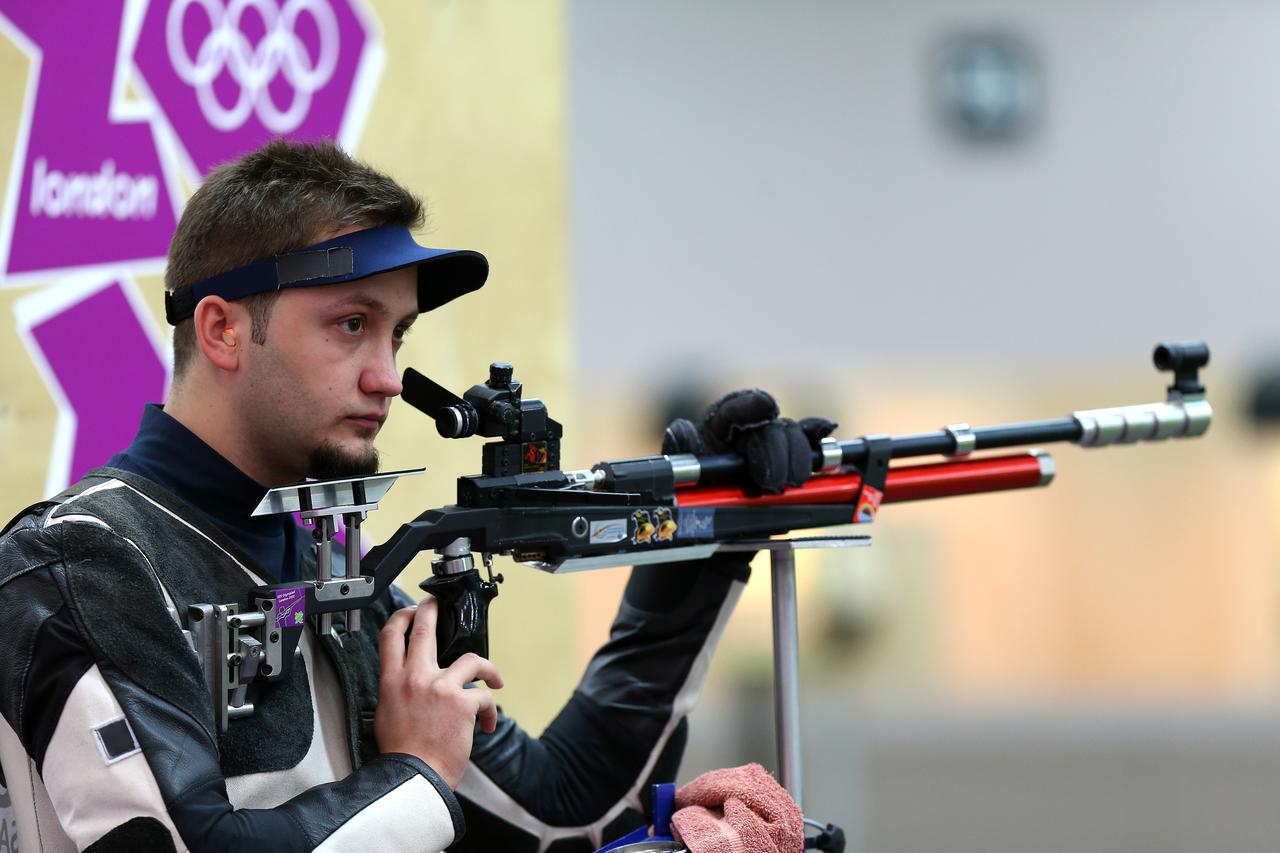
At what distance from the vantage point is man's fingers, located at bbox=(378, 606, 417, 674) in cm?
131

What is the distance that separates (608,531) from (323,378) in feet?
1.10

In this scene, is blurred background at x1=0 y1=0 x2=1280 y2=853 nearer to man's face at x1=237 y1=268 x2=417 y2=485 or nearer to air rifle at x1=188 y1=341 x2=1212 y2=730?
air rifle at x1=188 y1=341 x2=1212 y2=730

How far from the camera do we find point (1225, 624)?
6.99 metres

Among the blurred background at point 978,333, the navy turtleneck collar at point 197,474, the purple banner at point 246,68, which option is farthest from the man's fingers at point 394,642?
the blurred background at point 978,333

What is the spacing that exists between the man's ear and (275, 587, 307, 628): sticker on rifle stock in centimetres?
22

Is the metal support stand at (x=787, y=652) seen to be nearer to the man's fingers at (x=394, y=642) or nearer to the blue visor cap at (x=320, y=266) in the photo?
the man's fingers at (x=394, y=642)

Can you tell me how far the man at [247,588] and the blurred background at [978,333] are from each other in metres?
4.57

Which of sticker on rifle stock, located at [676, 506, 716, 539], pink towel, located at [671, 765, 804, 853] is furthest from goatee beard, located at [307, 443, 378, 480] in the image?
pink towel, located at [671, 765, 804, 853]

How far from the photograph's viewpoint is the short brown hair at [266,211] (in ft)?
4.24

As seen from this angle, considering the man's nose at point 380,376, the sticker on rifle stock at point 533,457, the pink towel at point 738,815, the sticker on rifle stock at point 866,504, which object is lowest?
the pink towel at point 738,815

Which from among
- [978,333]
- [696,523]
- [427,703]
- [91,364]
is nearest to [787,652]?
[696,523]

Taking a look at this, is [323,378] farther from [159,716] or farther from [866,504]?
[866,504]

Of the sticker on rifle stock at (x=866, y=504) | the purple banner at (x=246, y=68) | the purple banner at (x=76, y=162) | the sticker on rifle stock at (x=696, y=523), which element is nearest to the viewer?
the sticker on rifle stock at (x=696, y=523)

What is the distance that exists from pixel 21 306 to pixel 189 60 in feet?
1.45
